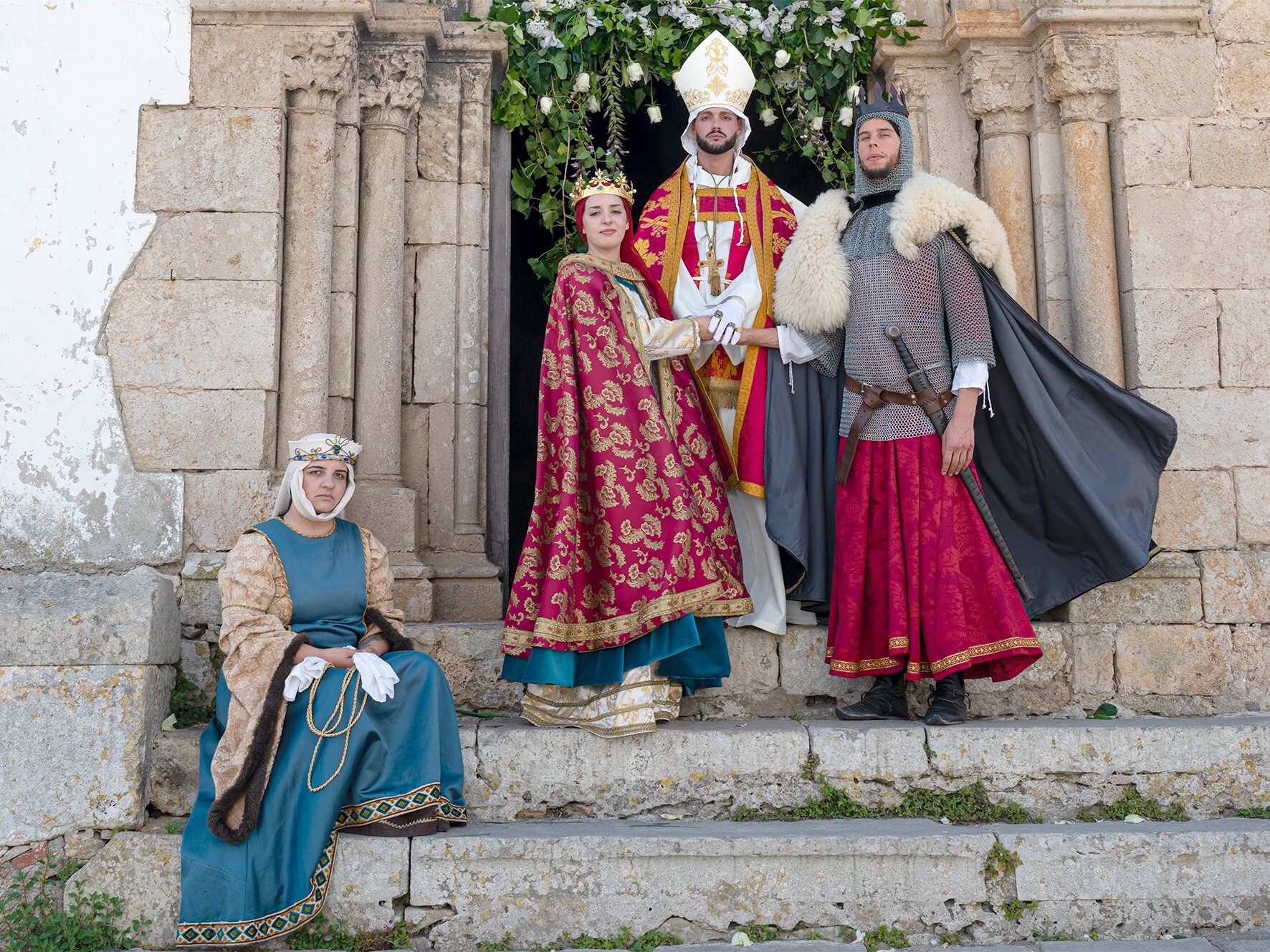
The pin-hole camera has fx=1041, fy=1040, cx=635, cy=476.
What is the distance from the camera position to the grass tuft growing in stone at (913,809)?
2965 mm

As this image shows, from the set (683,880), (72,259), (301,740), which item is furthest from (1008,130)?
(72,259)

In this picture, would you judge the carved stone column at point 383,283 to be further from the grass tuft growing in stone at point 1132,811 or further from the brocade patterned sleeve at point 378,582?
the grass tuft growing in stone at point 1132,811

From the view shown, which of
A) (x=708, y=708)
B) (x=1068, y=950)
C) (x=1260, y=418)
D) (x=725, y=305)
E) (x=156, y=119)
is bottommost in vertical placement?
(x=1068, y=950)

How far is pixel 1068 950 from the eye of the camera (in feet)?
8.25

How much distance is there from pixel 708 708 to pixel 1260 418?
7.79 ft

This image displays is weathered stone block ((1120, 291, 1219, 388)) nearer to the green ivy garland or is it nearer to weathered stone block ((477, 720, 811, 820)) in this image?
the green ivy garland

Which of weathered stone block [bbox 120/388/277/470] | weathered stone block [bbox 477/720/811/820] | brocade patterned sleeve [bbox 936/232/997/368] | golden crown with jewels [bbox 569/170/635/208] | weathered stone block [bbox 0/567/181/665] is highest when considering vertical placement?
golden crown with jewels [bbox 569/170/635/208]

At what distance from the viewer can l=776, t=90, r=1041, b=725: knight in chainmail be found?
3264 mm

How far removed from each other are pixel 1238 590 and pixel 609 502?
7.79ft

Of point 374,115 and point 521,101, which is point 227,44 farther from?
point 521,101

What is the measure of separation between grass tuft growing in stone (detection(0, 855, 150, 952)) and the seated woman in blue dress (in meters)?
0.26

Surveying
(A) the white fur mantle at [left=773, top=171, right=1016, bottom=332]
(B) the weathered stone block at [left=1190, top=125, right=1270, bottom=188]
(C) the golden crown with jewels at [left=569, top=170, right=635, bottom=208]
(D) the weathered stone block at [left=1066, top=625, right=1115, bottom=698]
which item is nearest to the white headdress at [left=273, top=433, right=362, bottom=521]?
(C) the golden crown with jewels at [left=569, top=170, right=635, bottom=208]

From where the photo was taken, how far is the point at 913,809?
2980 millimetres

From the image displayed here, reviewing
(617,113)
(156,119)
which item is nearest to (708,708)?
(617,113)
